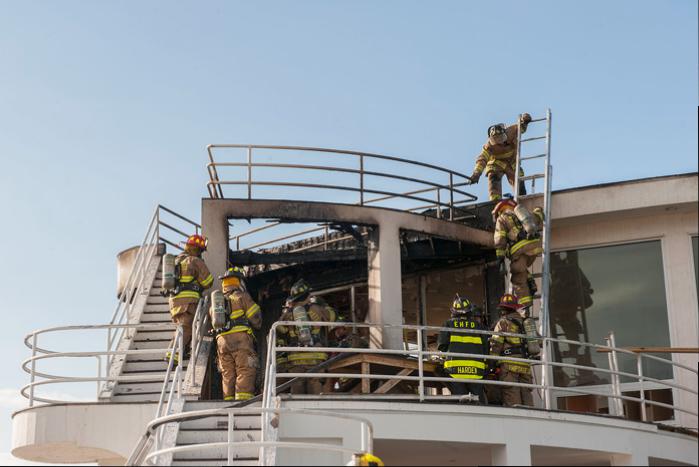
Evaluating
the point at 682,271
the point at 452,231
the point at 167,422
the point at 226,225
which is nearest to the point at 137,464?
the point at 167,422

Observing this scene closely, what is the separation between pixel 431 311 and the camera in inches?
798

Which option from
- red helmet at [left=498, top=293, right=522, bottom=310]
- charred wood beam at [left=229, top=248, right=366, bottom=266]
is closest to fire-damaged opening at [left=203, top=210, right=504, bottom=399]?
charred wood beam at [left=229, top=248, right=366, bottom=266]

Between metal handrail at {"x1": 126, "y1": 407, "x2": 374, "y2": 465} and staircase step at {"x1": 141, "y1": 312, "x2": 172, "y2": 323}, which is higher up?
staircase step at {"x1": 141, "y1": 312, "x2": 172, "y2": 323}

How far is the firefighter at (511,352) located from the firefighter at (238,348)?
3255 mm

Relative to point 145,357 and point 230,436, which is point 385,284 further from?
point 230,436

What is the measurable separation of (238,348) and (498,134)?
5778mm

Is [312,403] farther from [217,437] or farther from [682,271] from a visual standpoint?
[682,271]

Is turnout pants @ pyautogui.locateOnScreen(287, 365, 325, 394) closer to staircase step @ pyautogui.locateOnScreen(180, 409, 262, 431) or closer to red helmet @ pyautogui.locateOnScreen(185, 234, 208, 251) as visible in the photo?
Result: red helmet @ pyautogui.locateOnScreen(185, 234, 208, 251)

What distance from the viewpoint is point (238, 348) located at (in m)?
16.4

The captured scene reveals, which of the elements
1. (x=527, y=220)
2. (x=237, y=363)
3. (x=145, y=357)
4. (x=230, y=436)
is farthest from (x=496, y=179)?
(x=230, y=436)

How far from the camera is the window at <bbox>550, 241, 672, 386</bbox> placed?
18156 millimetres

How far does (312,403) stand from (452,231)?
5582 millimetres

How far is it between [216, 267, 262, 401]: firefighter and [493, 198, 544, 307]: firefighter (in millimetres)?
4015

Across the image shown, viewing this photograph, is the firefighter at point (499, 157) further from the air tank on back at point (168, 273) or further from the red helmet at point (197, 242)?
the air tank on back at point (168, 273)
